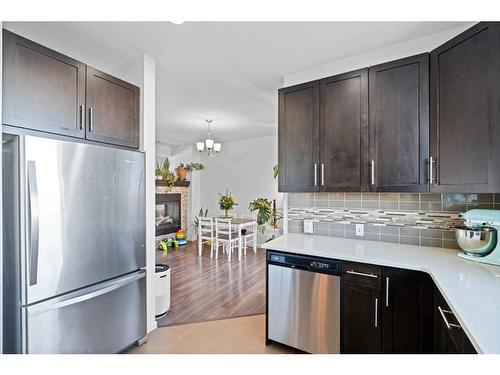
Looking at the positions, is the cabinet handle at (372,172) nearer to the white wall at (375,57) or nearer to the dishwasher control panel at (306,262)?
the dishwasher control panel at (306,262)

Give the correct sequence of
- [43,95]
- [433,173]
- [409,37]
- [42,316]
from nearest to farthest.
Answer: [42,316]
[43,95]
[433,173]
[409,37]

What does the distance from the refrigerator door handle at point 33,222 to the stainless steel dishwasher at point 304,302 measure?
5.05ft

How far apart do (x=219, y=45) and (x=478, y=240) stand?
231cm

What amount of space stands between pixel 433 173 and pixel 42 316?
2.65 meters

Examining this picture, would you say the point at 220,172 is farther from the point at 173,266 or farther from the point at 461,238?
the point at 461,238

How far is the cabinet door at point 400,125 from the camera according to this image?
5.70ft

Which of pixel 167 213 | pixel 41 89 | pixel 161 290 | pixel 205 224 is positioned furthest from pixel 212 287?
pixel 167 213

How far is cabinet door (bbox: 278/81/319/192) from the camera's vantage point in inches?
86.0

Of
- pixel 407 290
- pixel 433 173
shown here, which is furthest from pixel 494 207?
pixel 407 290

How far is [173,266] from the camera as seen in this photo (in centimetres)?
427

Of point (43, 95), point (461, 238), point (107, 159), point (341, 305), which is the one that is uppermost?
point (43, 95)

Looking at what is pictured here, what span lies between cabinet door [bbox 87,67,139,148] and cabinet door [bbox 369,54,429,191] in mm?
2005

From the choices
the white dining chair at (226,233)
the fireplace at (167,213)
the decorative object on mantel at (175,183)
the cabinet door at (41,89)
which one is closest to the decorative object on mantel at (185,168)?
the decorative object on mantel at (175,183)

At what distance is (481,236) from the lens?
4.95 ft
